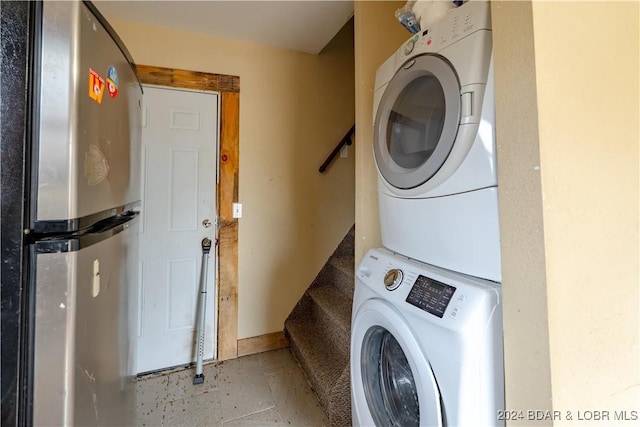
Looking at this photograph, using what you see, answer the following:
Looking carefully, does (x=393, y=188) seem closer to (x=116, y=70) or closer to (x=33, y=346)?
(x=116, y=70)

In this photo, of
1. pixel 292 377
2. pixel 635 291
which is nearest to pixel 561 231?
pixel 635 291

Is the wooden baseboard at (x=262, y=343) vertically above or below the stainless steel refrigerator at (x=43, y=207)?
below

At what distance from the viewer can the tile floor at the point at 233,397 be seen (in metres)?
1.61

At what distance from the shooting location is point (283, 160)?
2297 mm

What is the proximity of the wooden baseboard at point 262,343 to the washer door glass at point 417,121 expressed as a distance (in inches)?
64.5

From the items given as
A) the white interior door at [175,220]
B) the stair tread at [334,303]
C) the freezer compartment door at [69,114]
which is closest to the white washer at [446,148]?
the stair tread at [334,303]

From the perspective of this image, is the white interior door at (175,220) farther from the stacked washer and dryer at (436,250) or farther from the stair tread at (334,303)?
the stacked washer and dryer at (436,250)

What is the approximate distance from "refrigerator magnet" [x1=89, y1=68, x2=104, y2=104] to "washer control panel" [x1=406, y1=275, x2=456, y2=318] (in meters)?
1.03

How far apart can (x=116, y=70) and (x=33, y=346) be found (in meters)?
0.73

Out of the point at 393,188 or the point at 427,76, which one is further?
the point at 393,188

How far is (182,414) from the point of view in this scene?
164cm

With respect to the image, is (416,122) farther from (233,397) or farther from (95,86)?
(233,397)

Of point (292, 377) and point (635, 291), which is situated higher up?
point (635, 291)

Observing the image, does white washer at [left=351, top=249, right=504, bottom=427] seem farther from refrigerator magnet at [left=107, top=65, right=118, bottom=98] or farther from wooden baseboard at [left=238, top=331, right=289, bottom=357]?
wooden baseboard at [left=238, top=331, right=289, bottom=357]
